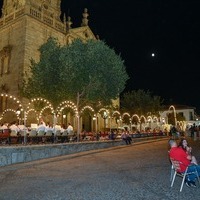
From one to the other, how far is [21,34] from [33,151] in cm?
1974

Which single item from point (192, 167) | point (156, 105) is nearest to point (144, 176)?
point (192, 167)

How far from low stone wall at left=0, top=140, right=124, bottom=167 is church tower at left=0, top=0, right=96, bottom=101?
46.2 ft

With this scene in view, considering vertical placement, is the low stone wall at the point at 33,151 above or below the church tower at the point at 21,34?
below

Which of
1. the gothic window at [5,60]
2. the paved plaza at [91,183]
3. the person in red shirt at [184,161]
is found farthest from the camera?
the gothic window at [5,60]

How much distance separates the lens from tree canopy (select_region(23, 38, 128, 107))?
25.3 meters

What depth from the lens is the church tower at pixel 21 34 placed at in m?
29.8

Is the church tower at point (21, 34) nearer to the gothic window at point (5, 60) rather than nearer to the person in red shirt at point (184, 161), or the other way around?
the gothic window at point (5, 60)

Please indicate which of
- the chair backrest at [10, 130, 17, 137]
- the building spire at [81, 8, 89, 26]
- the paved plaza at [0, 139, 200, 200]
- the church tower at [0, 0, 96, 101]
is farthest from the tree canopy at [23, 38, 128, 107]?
the paved plaza at [0, 139, 200, 200]

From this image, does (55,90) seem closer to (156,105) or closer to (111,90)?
(111,90)

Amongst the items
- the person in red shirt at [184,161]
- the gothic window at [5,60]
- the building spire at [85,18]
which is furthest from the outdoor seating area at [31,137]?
the building spire at [85,18]

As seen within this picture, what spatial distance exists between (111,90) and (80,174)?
60.3 feet

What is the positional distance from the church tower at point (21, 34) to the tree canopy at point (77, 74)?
2.50 metres

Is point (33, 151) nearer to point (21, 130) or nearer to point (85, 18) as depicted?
point (21, 130)

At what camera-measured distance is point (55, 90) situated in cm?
2616
